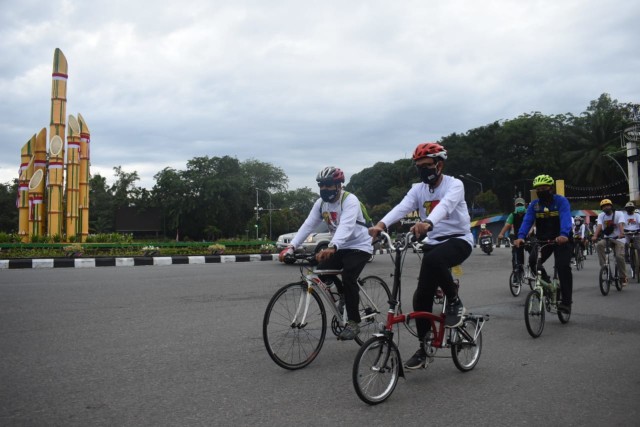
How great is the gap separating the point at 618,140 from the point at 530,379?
2490 inches

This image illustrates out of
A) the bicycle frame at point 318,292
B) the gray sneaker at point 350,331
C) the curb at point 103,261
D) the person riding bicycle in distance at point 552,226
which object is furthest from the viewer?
the curb at point 103,261

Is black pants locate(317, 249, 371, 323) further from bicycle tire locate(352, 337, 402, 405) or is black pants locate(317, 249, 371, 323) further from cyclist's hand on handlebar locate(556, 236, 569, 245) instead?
cyclist's hand on handlebar locate(556, 236, 569, 245)

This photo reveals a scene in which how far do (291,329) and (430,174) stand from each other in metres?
1.78

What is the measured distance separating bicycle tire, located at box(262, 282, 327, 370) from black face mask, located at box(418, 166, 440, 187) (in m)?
→ 1.39

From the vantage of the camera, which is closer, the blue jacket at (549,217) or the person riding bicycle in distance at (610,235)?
the blue jacket at (549,217)

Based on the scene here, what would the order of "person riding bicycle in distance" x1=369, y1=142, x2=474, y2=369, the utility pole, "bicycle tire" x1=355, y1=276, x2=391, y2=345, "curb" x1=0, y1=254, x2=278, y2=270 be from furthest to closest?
the utility pole → "curb" x1=0, y1=254, x2=278, y2=270 → "bicycle tire" x1=355, y1=276, x2=391, y2=345 → "person riding bicycle in distance" x1=369, y1=142, x2=474, y2=369

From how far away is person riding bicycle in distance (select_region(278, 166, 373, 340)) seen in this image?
4.91m

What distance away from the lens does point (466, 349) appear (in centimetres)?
456

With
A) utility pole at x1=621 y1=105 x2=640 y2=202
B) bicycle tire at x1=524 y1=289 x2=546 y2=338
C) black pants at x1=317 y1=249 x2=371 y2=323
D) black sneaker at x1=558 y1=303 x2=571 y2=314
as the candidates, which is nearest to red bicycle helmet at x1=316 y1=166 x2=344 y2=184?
black pants at x1=317 y1=249 x2=371 y2=323

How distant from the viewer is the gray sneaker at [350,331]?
4.85m

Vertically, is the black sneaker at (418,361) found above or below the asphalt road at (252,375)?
above

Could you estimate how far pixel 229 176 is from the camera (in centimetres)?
6688

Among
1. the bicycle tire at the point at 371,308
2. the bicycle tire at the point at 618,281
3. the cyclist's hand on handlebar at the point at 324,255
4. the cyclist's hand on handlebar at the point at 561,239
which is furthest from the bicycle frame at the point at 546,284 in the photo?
the bicycle tire at the point at 618,281

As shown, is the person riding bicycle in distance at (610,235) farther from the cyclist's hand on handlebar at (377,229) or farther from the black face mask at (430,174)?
the cyclist's hand on handlebar at (377,229)
